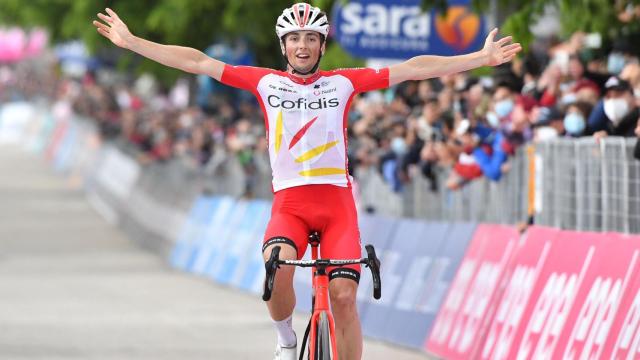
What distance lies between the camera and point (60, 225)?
37344mm

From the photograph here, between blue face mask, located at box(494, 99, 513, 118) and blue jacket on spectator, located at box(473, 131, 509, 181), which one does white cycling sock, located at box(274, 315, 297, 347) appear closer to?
blue jacket on spectator, located at box(473, 131, 509, 181)

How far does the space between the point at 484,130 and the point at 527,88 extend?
66 cm

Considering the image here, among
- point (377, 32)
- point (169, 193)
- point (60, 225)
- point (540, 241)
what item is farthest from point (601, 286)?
point (60, 225)

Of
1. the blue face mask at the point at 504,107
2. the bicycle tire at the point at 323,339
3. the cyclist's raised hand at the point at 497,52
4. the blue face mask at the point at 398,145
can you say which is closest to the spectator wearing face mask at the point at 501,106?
the blue face mask at the point at 504,107

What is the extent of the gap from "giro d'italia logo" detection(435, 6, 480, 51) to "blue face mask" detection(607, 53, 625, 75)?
4519 mm

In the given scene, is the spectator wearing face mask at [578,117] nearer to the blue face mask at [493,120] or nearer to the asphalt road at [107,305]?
the blue face mask at [493,120]

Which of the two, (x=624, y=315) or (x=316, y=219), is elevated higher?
(x=316, y=219)

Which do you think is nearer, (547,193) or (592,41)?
(547,193)

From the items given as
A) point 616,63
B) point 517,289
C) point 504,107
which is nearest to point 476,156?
point 504,107

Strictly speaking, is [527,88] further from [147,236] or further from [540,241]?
[147,236]

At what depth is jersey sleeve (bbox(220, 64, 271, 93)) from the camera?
11039 millimetres

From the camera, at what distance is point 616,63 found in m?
16.5

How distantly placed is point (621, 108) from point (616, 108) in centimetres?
4

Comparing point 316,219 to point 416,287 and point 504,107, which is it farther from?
point 504,107
